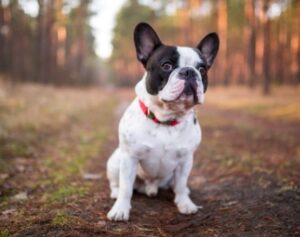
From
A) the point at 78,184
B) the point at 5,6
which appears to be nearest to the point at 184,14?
the point at 5,6

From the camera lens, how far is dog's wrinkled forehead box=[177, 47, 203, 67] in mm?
3627

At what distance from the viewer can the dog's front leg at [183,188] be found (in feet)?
12.9

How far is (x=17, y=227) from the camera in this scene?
3350mm

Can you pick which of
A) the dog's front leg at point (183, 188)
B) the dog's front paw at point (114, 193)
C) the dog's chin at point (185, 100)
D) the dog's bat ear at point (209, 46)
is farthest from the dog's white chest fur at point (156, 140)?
the dog's bat ear at point (209, 46)

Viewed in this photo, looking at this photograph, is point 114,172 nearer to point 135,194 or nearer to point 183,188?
point 135,194

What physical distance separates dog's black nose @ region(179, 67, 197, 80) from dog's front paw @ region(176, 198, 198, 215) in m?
1.27

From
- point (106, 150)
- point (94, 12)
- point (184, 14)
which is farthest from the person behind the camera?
point (94, 12)

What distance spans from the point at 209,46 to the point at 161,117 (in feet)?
3.30

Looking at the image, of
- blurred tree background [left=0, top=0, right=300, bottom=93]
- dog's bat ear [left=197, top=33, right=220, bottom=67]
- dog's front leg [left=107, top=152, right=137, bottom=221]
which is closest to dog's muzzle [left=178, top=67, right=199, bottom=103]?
dog's bat ear [left=197, top=33, right=220, bottom=67]

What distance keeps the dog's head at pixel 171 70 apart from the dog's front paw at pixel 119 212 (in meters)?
1.03

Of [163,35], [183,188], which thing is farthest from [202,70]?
[163,35]

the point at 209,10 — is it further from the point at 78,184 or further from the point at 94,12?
the point at 78,184

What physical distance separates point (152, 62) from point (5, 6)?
21.0 m

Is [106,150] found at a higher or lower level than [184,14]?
lower
